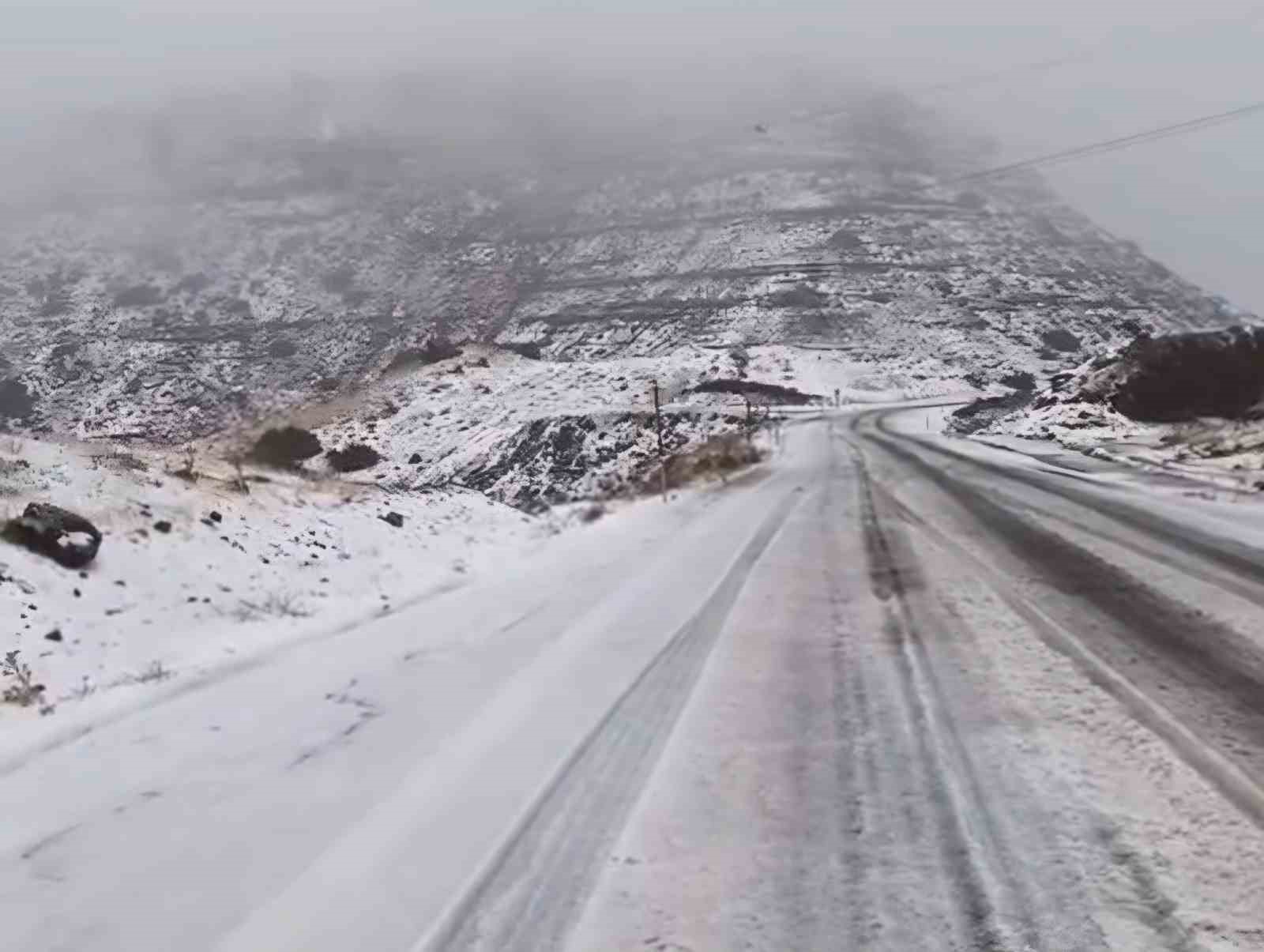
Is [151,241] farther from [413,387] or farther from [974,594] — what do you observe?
[974,594]

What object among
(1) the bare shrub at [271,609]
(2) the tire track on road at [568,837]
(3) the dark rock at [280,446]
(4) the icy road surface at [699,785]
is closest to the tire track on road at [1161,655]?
(4) the icy road surface at [699,785]

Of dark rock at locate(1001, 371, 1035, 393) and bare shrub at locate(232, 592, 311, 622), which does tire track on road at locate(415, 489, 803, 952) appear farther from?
dark rock at locate(1001, 371, 1035, 393)

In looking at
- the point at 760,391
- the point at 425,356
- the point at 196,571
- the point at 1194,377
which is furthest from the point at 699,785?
the point at 425,356

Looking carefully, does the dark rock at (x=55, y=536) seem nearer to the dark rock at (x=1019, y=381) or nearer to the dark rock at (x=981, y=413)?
the dark rock at (x=981, y=413)

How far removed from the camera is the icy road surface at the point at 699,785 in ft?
9.70

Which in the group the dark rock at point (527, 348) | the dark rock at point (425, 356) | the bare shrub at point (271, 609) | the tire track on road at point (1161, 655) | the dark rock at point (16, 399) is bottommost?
the bare shrub at point (271, 609)

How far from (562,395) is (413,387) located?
34.2 ft

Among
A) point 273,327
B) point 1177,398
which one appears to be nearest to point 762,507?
point 1177,398

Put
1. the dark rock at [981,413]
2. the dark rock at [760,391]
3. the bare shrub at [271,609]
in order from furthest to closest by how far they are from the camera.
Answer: the dark rock at [760,391] < the dark rock at [981,413] < the bare shrub at [271,609]

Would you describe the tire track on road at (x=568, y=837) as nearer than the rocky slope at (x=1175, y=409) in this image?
Yes

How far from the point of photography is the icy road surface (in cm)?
296

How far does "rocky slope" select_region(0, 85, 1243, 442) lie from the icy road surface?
49.7 m

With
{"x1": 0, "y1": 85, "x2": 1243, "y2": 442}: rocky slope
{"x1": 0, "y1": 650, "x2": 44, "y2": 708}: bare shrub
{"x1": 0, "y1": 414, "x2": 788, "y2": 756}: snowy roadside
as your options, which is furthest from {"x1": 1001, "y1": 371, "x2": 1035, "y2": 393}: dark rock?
{"x1": 0, "y1": 650, "x2": 44, "y2": 708}: bare shrub

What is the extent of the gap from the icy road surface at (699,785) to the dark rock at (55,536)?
2.84 metres
